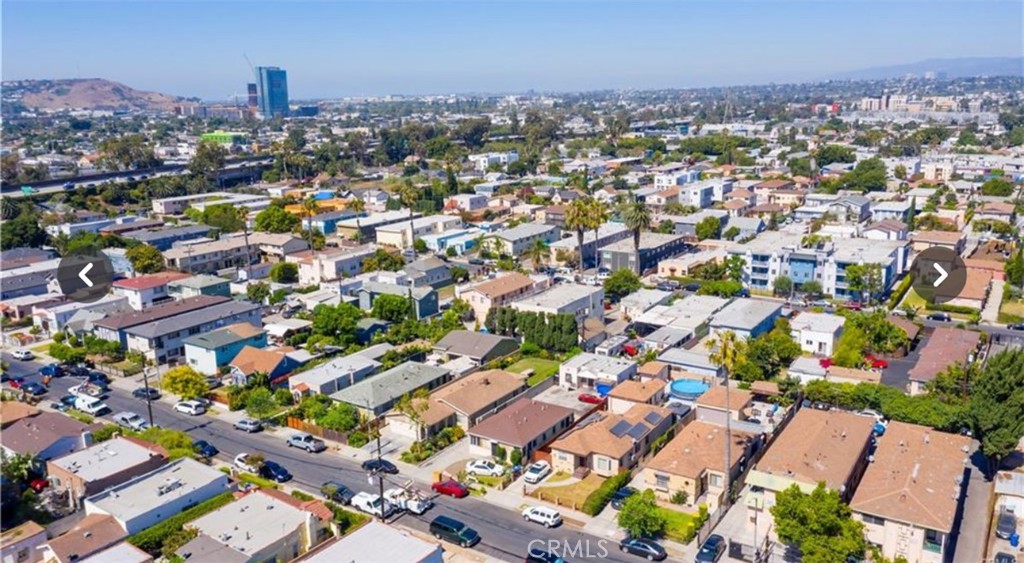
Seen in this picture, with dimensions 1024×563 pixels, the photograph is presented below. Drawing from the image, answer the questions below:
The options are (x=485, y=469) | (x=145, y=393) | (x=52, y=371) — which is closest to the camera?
(x=485, y=469)

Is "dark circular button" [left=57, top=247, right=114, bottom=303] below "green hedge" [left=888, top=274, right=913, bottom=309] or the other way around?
the other way around

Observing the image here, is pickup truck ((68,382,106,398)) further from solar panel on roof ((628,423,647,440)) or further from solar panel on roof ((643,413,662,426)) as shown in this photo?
solar panel on roof ((643,413,662,426))

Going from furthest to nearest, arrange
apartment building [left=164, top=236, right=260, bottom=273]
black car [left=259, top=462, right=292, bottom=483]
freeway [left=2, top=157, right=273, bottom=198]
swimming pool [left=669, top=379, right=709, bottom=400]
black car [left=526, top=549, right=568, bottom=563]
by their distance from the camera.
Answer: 1. freeway [left=2, top=157, right=273, bottom=198]
2. apartment building [left=164, top=236, right=260, bottom=273]
3. swimming pool [left=669, top=379, right=709, bottom=400]
4. black car [left=259, top=462, right=292, bottom=483]
5. black car [left=526, top=549, right=568, bottom=563]

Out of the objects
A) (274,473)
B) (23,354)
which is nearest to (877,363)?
(274,473)

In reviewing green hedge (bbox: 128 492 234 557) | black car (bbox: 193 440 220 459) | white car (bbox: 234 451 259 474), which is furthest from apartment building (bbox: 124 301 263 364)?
green hedge (bbox: 128 492 234 557)

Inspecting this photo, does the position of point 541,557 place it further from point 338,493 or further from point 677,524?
point 338,493

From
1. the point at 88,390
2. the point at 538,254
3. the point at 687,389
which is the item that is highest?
the point at 538,254
